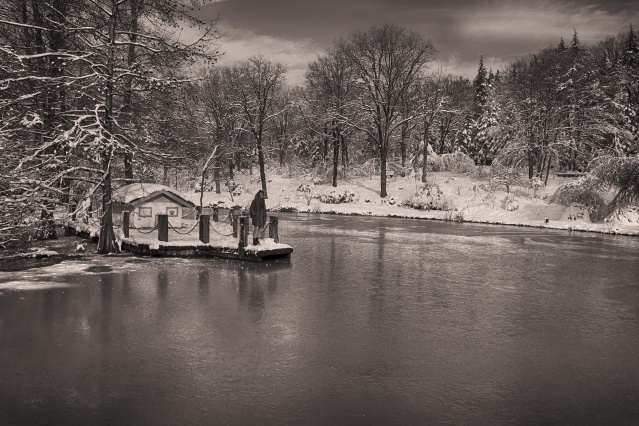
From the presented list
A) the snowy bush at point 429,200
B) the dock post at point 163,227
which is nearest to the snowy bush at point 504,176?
the snowy bush at point 429,200

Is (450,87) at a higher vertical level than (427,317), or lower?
higher

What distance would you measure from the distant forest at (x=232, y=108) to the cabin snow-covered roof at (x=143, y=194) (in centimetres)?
66

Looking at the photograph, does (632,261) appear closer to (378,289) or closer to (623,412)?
(378,289)

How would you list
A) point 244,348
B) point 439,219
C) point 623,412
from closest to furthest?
1. point 623,412
2. point 244,348
3. point 439,219

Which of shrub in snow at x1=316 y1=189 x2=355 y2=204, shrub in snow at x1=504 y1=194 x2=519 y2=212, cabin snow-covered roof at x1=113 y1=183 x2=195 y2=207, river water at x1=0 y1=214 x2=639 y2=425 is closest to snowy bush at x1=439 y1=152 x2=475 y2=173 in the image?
shrub in snow at x1=504 y1=194 x2=519 y2=212

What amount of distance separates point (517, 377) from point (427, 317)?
2.96 meters

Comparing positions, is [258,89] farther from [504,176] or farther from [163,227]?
[163,227]

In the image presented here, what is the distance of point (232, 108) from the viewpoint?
5166 centimetres

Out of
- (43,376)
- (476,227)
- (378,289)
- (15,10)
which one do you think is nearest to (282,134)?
(476,227)

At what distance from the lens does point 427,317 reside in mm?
9469

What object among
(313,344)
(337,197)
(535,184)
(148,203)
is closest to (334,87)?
(337,197)

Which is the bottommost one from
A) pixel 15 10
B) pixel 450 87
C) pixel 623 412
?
pixel 623 412

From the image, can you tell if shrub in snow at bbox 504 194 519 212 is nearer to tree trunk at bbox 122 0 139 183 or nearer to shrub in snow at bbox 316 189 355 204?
shrub in snow at bbox 316 189 355 204

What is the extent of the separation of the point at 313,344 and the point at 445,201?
32.0m
